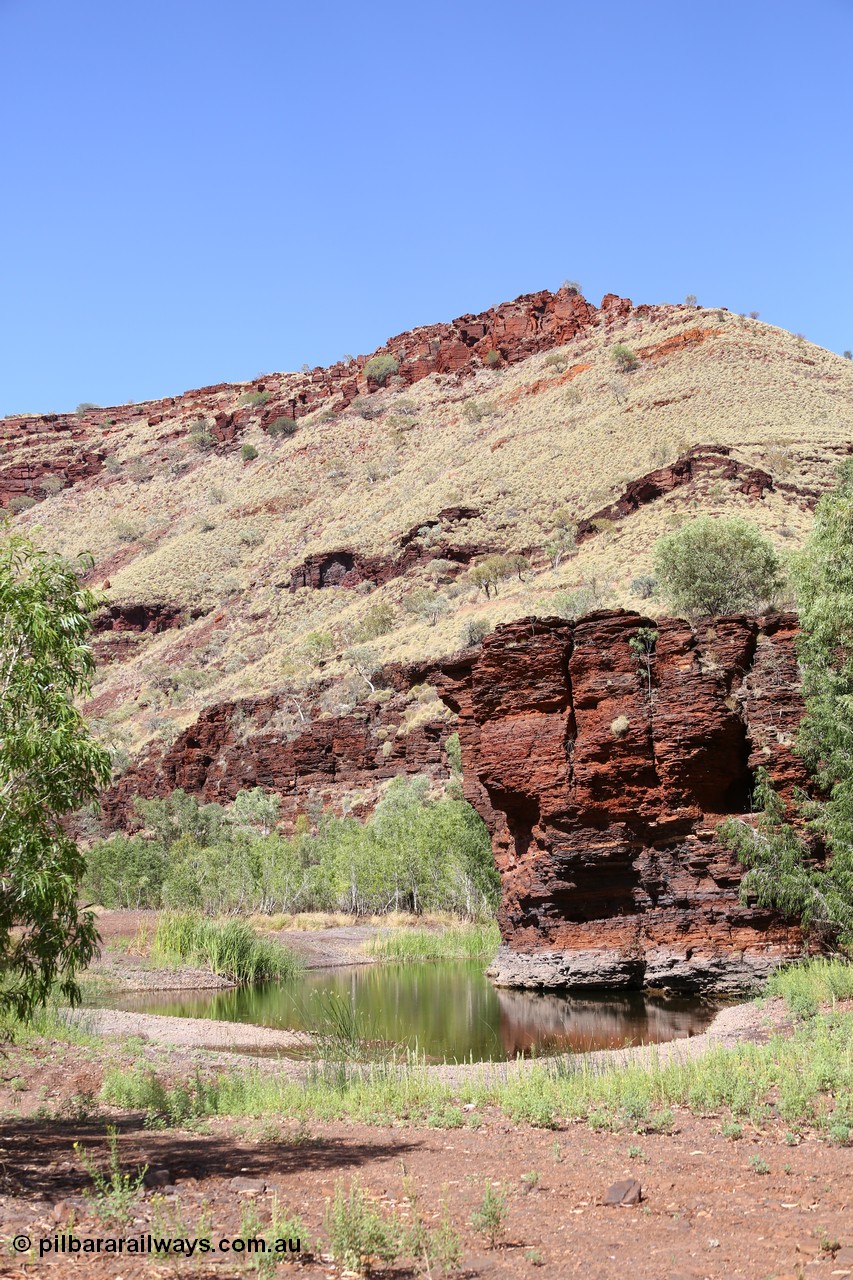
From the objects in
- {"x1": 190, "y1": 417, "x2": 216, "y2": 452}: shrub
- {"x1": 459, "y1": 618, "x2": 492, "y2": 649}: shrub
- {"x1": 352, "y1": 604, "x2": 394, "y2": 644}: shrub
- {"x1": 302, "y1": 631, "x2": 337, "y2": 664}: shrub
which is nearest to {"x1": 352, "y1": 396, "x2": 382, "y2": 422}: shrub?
{"x1": 190, "y1": 417, "x2": 216, "y2": 452}: shrub

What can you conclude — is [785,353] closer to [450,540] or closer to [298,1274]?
[450,540]

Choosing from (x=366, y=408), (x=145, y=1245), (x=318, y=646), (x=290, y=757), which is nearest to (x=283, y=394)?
(x=366, y=408)

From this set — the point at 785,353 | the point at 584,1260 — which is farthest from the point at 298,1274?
the point at 785,353

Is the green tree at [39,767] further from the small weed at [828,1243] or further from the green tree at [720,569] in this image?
the green tree at [720,569]

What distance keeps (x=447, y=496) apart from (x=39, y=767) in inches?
3106

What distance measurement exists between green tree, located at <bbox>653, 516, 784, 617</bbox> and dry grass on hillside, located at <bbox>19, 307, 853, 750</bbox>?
4547mm

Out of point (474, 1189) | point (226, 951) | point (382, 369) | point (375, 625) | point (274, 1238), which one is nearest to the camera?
point (274, 1238)

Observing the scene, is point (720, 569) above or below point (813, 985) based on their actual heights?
above

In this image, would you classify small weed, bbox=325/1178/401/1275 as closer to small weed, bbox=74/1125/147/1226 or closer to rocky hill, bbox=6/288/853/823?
small weed, bbox=74/1125/147/1226

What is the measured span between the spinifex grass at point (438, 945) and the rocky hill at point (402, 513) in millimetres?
12500

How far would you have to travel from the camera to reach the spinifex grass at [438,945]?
34094mm

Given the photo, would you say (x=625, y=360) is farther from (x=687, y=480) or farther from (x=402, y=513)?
(x=687, y=480)

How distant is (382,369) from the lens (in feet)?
442

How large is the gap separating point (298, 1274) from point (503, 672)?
20841 millimetres
